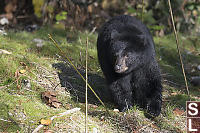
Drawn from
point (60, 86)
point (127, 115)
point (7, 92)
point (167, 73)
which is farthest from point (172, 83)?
point (7, 92)

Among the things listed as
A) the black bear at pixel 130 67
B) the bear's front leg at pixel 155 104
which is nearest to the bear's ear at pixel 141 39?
the black bear at pixel 130 67

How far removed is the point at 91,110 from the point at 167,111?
1.14m

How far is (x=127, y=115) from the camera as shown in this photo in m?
4.09

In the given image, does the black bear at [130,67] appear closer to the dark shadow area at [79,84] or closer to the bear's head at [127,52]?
the bear's head at [127,52]

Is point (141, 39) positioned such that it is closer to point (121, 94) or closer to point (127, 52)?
point (127, 52)

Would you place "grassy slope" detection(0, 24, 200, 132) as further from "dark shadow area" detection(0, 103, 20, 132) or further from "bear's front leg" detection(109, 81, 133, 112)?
"bear's front leg" detection(109, 81, 133, 112)

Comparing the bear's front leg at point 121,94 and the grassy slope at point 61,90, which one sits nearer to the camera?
the grassy slope at point 61,90

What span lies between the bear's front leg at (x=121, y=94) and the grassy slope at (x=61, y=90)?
161mm

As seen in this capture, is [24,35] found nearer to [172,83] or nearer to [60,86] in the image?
[60,86]

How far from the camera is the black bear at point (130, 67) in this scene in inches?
158

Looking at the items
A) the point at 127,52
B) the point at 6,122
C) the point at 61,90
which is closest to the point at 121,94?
the point at 127,52

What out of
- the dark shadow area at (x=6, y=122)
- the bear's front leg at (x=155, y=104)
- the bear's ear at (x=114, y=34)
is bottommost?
the bear's front leg at (x=155, y=104)

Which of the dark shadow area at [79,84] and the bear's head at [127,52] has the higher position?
the bear's head at [127,52]

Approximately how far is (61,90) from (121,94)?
99 cm
